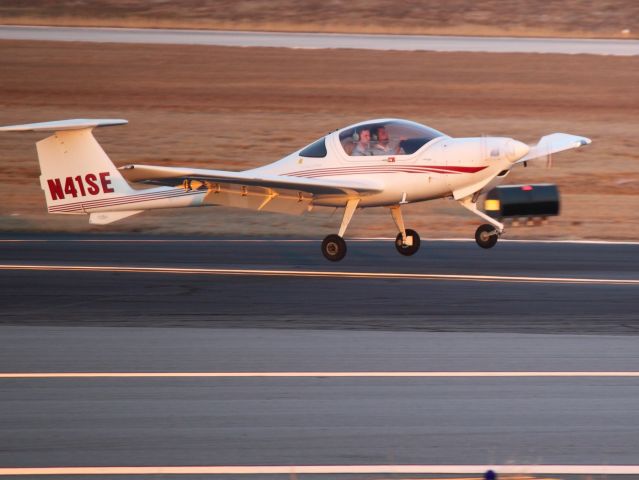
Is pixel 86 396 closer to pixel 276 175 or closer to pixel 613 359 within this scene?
pixel 613 359

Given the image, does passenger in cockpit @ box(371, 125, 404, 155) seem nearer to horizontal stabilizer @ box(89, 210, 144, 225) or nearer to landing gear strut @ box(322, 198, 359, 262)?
landing gear strut @ box(322, 198, 359, 262)

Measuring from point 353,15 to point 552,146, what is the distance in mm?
34662

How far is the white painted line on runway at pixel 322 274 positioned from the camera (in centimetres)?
1543

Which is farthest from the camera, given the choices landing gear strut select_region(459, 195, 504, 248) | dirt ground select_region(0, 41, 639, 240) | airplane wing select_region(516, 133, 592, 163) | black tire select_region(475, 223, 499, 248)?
dirt ground select_region(0, 41, 639, 240)

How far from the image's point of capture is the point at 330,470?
24.3ft

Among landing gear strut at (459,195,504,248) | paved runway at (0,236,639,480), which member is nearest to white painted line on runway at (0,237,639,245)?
landing gear strut at (459,195,504,248)

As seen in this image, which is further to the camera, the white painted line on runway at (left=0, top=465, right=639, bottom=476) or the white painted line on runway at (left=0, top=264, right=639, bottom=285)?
the white painted line on runway at (left=0, top=264, right=639, bottom=285)

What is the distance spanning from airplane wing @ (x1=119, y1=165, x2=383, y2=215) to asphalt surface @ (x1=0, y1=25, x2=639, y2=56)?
27.3 meters

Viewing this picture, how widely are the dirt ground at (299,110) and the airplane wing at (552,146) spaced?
380 centimetres

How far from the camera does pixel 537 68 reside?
41188mm

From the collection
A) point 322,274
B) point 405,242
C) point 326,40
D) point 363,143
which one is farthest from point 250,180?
point 326,40

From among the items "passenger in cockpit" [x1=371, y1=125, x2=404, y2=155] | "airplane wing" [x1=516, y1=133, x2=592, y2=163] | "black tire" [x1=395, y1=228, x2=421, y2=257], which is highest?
"passenger in cockpit" [x1=371, y1=125, x2=404, y2=155]

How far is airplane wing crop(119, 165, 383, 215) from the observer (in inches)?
622

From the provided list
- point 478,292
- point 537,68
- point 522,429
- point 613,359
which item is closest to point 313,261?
point 478,292
